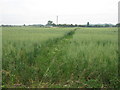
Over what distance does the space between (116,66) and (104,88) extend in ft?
2.82

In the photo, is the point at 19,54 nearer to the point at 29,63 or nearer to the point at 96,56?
the point at 29,63

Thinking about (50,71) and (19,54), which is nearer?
(50,71)

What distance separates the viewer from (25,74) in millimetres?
3736

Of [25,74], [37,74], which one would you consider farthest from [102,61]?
[25,74]

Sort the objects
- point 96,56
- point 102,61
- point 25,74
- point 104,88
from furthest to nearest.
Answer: point 96,56 < point 102,61 < point 25,74 < point 104,88

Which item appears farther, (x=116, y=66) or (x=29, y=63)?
(x=29, y=63)

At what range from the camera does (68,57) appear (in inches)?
179

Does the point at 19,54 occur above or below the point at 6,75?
above

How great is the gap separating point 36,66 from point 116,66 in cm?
220

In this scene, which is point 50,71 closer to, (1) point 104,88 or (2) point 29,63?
(2) point 29,63

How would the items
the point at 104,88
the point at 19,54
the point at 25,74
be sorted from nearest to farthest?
the point at 104,88
the point at 25,74
the point at 19,54

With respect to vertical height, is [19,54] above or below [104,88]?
above

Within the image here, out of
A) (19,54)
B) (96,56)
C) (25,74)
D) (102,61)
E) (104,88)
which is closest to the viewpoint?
(104,88)

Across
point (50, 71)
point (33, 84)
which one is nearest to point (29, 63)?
point (50, 71)
